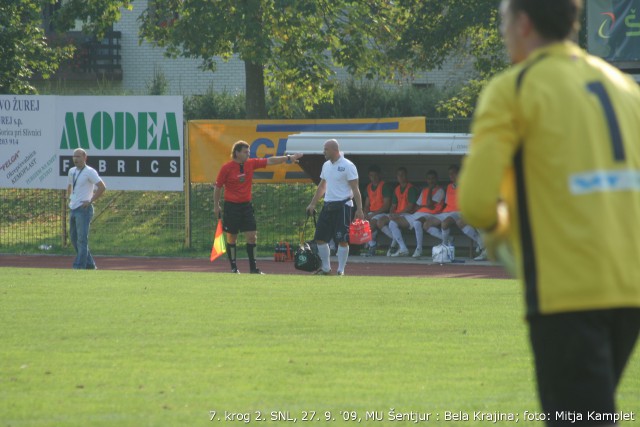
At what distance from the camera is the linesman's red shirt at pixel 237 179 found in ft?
61.0

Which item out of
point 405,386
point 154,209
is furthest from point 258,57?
point 405,386

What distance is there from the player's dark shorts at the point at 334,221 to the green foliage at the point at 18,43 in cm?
1538

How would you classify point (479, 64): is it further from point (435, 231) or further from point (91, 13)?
point (435, 231)

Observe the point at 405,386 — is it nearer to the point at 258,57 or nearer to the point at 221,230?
the point at 221,230

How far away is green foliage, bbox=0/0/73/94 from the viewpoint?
3078cm

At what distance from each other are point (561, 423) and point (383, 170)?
69.0 feet

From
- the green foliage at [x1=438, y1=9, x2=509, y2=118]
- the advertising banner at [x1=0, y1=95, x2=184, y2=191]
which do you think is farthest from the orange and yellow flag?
the green foliage at [x1=438, y1=9, x2=509, y2=118]

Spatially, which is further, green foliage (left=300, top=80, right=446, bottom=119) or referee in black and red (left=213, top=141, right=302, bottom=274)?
green foliage (left=300, top=80, right=446, bottom=119)

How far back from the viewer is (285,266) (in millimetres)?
21469

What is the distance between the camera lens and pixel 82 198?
63.9ft

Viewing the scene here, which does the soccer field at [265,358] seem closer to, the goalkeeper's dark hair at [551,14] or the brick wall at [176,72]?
the goalkeeper's dark hair at [551,14]

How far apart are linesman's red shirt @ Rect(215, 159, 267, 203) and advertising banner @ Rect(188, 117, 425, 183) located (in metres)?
5.30

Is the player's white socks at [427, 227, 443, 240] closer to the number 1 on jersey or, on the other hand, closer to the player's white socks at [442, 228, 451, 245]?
the player's white socks at [442, 228, 451, 245]

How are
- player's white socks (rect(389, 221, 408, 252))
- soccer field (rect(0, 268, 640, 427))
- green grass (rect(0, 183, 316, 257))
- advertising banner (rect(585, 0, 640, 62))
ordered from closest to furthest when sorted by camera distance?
soccer field (rect(0, 268, 640, 427))
advertising banner (rect(585, 0, 640, 62))
player's white socks (rect(389, 221, 408, 252))
green grass (rect(0, 183, 316, 257))
